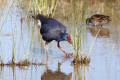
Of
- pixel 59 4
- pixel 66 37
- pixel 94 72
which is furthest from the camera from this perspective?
pixel 59 4

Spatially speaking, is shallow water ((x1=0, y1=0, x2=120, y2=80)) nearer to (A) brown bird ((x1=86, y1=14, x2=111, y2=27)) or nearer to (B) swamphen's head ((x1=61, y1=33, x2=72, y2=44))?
(B) swamphen's head ((x1=61, y1=33, x2=72, y2=44))

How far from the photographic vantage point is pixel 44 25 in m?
8.03

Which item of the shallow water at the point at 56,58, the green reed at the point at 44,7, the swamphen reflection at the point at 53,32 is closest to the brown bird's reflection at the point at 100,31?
the shallow water at the point at 56,58

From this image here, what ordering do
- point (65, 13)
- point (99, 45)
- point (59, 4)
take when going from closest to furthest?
point (99, 45) < point (65, 13) < point (59, 4)

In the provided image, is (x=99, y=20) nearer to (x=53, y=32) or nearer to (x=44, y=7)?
(x=44, y=7)

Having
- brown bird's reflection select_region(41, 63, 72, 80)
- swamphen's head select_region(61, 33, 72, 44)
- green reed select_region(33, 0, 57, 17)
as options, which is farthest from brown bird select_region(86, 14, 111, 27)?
brown bird's reflection select_region(41, 63, 72, 80)

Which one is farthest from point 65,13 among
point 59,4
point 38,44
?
point 38,44

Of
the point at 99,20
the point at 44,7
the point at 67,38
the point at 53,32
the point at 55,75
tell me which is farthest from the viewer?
the point at 44,7

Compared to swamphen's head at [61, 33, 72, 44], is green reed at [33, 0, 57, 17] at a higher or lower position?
higher

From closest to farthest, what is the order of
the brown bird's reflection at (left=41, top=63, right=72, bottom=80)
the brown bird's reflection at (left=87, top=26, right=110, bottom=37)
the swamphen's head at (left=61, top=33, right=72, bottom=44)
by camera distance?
1. the brown bird's reflection at (left=41, top=63, right=72, bottom=80)
2. the swamphen's head at (left=61, top=33, right=72, bottom=44)
3. the brown bird's reflection at (left=87, top=26, right=110, bottom=37)

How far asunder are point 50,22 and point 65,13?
3875mm

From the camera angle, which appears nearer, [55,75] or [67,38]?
[55,75]

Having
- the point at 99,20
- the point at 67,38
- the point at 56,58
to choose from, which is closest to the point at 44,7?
the point at 99,20

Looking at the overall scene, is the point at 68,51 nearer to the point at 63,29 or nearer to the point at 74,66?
the point at 63,29
